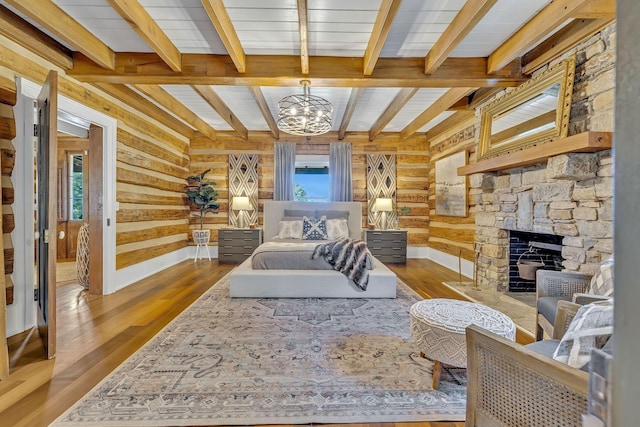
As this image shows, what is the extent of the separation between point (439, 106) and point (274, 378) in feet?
13.9

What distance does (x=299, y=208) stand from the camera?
20.6 ft

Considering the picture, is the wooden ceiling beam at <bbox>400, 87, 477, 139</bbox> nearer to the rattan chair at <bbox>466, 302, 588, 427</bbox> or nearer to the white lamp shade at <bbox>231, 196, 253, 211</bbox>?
the rattan chair at <bbox>466, 302, 588, 427</bbox>

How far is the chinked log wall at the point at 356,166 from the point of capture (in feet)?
21.7

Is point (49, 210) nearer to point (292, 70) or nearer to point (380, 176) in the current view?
point (292, 70)

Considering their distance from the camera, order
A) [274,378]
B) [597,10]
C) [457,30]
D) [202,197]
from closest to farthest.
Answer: [274,378] < [597,10] < [457,30] < [202,197]

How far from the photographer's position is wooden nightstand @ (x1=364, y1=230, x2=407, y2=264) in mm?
5941

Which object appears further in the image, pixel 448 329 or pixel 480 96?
pixel 480 96

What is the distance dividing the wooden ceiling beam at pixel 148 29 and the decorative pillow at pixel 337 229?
3.43 metres

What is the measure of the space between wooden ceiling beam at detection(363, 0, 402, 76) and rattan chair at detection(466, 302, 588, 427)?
7.49 ft

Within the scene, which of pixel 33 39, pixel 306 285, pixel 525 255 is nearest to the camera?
pixel 33 39

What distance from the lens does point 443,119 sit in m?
5.52

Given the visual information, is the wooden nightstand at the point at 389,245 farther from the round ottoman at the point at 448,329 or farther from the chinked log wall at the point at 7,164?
the chinked log wall at the point at 7,164

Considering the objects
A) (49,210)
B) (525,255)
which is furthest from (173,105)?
(525,255)

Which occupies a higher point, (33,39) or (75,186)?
(33,39)
